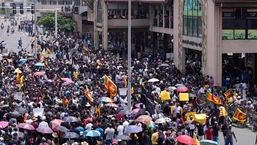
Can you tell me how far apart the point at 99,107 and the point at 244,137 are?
606cm

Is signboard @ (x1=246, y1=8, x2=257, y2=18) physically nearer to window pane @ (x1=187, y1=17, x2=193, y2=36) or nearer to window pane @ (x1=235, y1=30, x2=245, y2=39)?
window pane @ (x1=235, y1=30, x2=245, y2=39)

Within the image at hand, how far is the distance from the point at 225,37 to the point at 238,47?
0.94 m

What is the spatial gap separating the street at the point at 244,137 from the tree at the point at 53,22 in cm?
6365

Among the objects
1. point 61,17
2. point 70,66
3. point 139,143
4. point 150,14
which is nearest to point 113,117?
point 139,143

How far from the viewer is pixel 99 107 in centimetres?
2634

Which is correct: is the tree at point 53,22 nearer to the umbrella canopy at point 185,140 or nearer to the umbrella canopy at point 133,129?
the umbrella canopy at point 133,129

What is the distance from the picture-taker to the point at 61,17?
295 feet

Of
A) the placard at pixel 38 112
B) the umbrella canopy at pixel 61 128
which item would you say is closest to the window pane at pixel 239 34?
the placard at pixel 38 112

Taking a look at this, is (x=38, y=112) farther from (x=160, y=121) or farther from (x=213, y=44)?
(x=213, y=44)

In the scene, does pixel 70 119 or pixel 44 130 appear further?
pixel 70 119

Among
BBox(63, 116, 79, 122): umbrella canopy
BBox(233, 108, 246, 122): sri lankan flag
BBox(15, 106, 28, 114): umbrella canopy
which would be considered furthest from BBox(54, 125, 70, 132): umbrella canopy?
BBox(233, 108, 246, 122): sri lankan flag

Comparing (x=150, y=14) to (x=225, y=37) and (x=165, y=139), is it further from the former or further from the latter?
(x=165, y=139)

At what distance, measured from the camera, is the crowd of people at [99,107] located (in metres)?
21.1

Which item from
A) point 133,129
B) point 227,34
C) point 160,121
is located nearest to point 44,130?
point 133,129
